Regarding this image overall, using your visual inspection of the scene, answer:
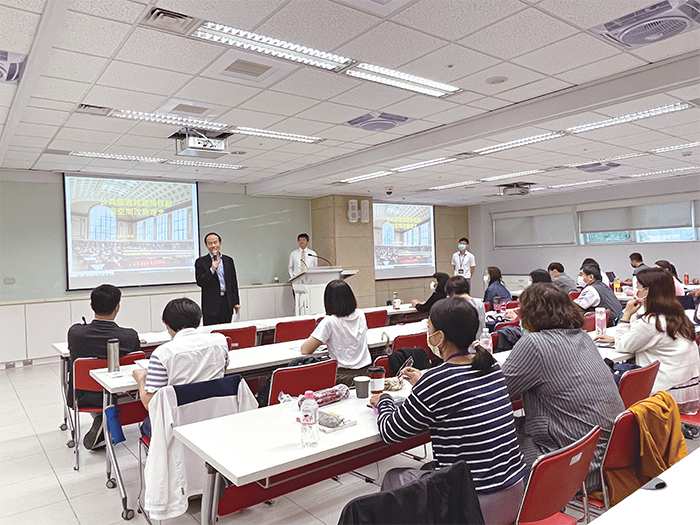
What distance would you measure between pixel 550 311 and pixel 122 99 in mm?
4305

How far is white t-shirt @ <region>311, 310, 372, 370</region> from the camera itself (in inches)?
136

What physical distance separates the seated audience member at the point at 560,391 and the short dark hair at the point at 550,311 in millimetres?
51

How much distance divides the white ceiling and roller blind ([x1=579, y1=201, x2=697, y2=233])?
3877 millimetres

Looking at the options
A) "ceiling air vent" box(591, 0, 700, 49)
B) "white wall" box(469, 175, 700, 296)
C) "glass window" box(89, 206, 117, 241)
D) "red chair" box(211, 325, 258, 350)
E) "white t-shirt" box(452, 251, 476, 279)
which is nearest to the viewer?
"ceiling air vent" box(591, 0, 700, 49)

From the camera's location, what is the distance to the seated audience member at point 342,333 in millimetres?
3447

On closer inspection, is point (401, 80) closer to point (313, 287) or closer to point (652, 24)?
point (652, 24)

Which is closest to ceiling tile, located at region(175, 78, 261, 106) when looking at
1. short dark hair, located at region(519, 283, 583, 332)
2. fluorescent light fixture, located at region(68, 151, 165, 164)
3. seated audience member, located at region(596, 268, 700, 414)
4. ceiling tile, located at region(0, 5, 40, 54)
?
ceiling tile, located at region(0, 5, 40, 54)

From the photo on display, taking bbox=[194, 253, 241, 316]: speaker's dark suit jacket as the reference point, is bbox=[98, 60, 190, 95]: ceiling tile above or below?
above

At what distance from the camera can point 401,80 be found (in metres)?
4.54

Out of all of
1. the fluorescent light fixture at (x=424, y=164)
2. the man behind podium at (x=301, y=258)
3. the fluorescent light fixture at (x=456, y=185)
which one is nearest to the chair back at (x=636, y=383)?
the fluorescent light fixture at (x=424, y=164)

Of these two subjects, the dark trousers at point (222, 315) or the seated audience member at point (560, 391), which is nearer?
the seated audience member at point (560, 391)

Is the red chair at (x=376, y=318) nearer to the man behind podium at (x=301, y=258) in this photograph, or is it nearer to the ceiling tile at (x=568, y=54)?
the ceiling tile at (x=568, y=54)

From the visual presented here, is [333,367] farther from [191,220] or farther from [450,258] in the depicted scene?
[450,258]

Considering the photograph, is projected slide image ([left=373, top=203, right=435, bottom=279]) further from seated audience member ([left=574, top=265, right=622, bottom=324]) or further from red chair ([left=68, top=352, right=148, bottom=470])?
red chair ([left=68, top=352, right=148, bottom=470])
